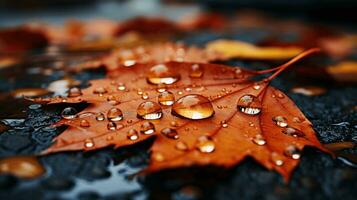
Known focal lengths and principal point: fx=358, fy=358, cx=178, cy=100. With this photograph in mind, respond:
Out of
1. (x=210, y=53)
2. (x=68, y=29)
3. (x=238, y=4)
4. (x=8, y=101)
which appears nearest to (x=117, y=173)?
(x=8, y=101)

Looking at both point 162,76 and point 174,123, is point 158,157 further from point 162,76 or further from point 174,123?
point 162,76

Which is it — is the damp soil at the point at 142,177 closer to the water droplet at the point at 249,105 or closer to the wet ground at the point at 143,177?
the wet ground at the point at 143,177

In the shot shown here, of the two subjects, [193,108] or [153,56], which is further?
[153,56]

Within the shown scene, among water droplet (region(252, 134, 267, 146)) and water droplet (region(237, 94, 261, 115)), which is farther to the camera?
water droplet (region(237, 94, 261, 115))

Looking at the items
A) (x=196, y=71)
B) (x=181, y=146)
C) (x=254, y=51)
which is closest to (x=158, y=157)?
(x=181, y=146)

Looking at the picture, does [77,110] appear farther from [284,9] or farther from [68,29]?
[284,9]

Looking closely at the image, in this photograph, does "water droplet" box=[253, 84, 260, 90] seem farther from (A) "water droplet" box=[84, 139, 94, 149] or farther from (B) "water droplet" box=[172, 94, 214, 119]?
(A) "water droplet" box=[84, 139, 94, 149]

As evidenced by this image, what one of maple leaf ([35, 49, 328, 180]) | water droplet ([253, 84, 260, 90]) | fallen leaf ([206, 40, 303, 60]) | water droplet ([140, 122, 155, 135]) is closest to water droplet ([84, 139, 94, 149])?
maple leaf ([35, 49, 328, 180])
